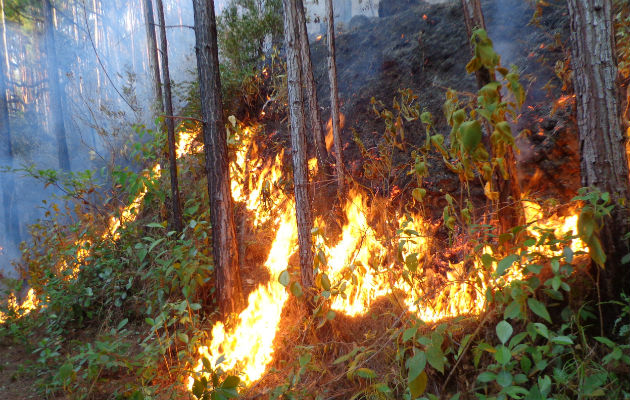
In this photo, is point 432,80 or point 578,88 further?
point 432,80

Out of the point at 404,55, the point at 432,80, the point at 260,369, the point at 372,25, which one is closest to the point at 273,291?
the point at 260,369

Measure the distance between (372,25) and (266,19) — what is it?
103 inches

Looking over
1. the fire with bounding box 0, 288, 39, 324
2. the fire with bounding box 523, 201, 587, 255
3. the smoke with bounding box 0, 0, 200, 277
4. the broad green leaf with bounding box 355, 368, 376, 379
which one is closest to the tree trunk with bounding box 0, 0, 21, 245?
the smoke with bounding box 0, 0, 200, 277

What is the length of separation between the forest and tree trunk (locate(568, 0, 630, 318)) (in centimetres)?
1

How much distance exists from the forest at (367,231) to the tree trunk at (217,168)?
0.03m

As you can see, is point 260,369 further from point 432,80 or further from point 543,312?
point 432,80

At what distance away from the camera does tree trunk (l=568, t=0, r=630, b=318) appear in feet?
7.12

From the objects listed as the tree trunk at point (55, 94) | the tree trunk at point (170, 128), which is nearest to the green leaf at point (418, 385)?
the tree trunk at point (170, 128)

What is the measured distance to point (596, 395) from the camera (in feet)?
5.73

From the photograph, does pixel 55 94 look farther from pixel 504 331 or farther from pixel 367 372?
pixel 504 331

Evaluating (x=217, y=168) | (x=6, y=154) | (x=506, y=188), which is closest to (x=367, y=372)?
(x=506, y=188)

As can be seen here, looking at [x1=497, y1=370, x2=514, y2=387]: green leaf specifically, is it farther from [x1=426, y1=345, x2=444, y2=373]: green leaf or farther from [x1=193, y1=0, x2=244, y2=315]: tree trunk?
[x1=193, y1=0, x2=244, y2=315]: tree trunk

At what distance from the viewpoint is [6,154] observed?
13570mm

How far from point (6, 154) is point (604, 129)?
56.7 ft
